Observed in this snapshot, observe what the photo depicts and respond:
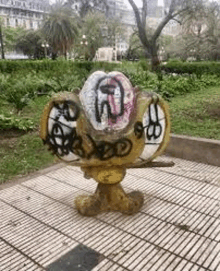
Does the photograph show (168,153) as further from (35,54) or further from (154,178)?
(35,54)

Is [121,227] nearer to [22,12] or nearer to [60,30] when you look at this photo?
[60,30]

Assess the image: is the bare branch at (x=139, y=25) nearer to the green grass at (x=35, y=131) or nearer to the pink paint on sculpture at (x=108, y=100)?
the green grass at (x=35, y=131)

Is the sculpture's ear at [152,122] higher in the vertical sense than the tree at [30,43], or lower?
lower

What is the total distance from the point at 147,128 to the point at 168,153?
3.02 m

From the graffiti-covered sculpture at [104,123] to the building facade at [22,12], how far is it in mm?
71128

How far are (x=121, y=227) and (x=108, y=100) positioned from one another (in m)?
1.54

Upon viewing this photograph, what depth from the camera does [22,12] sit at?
2948 inches

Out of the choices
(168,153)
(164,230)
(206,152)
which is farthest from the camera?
(168,153)

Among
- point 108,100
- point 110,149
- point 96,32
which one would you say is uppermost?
point 96,32

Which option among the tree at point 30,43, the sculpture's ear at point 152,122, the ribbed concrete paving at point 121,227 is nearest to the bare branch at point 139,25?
the ribbed concrete paving at point 121,227

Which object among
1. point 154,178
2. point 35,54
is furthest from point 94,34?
point 154,178

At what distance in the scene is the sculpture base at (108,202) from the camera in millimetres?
3894

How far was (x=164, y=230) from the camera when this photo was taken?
356cm

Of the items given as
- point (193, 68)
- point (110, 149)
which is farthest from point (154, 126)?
point (193, 68)
